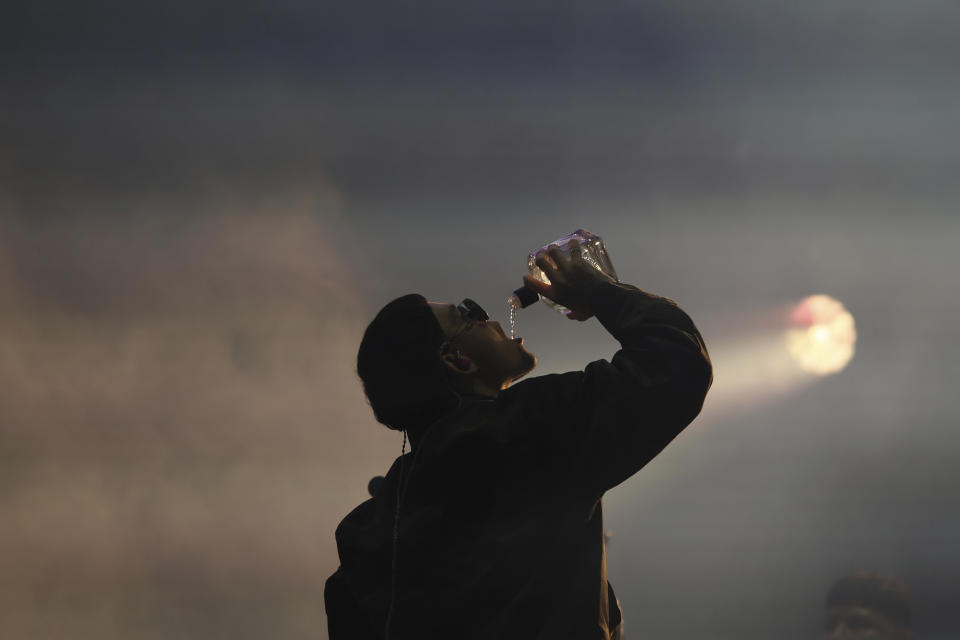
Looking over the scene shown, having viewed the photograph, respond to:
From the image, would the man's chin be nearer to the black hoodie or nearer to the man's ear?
the man's ear

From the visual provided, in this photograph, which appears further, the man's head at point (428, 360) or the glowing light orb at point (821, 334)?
the glowing light orb at point (821, 334)

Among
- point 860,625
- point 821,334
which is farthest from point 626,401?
point 821,334

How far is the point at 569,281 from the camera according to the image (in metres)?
1.62

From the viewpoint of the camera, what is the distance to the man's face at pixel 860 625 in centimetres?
495

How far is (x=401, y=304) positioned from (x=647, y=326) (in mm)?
454

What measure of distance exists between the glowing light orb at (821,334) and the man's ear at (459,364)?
5.54 metres

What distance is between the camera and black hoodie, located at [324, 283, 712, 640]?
134 cm

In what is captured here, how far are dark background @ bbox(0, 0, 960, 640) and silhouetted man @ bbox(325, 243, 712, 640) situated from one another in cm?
421

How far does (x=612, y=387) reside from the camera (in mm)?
1354

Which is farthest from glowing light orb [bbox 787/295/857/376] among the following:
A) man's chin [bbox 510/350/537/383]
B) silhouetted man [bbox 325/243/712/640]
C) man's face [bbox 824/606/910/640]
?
silhouetted man [bbox 325/243/712/640]

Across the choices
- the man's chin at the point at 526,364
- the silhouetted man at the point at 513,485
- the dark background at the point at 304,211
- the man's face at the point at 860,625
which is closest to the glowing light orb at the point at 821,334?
the dark background at the point at 304,211

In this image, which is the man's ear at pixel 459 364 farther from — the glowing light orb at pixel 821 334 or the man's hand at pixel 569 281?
the glowing light orb at pixel 821 334

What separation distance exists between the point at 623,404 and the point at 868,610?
176 inches

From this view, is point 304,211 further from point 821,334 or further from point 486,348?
point 486,348
